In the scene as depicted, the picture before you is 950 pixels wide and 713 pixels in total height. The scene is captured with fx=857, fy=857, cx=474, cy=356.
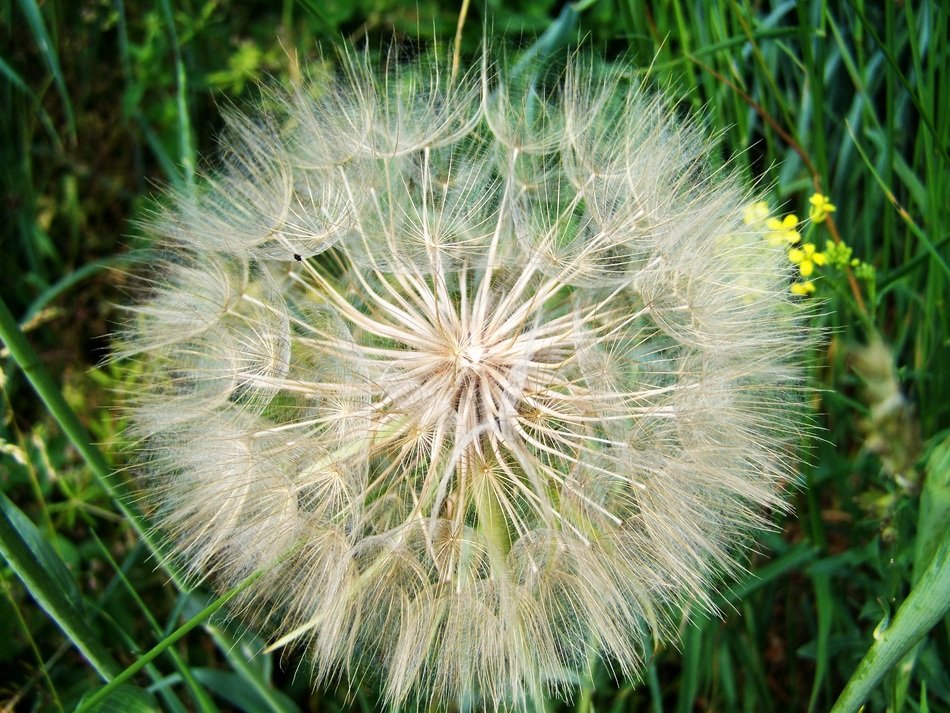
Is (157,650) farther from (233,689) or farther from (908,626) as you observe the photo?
(908,626)

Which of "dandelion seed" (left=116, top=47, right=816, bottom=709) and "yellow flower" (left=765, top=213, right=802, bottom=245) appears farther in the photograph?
"yellow flower" (left=765, top=213, right=802, bottom=245)

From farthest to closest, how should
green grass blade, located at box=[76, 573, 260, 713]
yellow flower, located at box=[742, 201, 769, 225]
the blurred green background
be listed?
the blurred green background < yellow flower, located at box=[742, 201, 769, 225] < green grass blade, located at box=[76, 573, 260, 713]

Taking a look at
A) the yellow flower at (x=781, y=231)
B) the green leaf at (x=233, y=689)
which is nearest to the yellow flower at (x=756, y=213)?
Result: the yellow flower at (x=781, y=231)

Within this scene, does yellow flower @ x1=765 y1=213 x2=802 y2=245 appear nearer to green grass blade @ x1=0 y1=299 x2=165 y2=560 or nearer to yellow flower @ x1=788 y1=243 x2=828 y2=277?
yellow flower @ x1=788 y1=243 x2=828 y2=277

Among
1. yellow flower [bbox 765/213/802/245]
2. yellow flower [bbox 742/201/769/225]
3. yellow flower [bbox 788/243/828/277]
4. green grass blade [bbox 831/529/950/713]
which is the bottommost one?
green grass blade [bbox 831/529/950/713]

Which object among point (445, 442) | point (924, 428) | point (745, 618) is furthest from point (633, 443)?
point (924, 428)

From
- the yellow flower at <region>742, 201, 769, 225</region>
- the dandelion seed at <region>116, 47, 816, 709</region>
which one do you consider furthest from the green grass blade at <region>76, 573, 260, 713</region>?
the yellow flower at <region>742, 201, 769, 225</region>

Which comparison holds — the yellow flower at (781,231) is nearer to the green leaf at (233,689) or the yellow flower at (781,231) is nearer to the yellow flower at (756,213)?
the yellow flower at (756,213)
